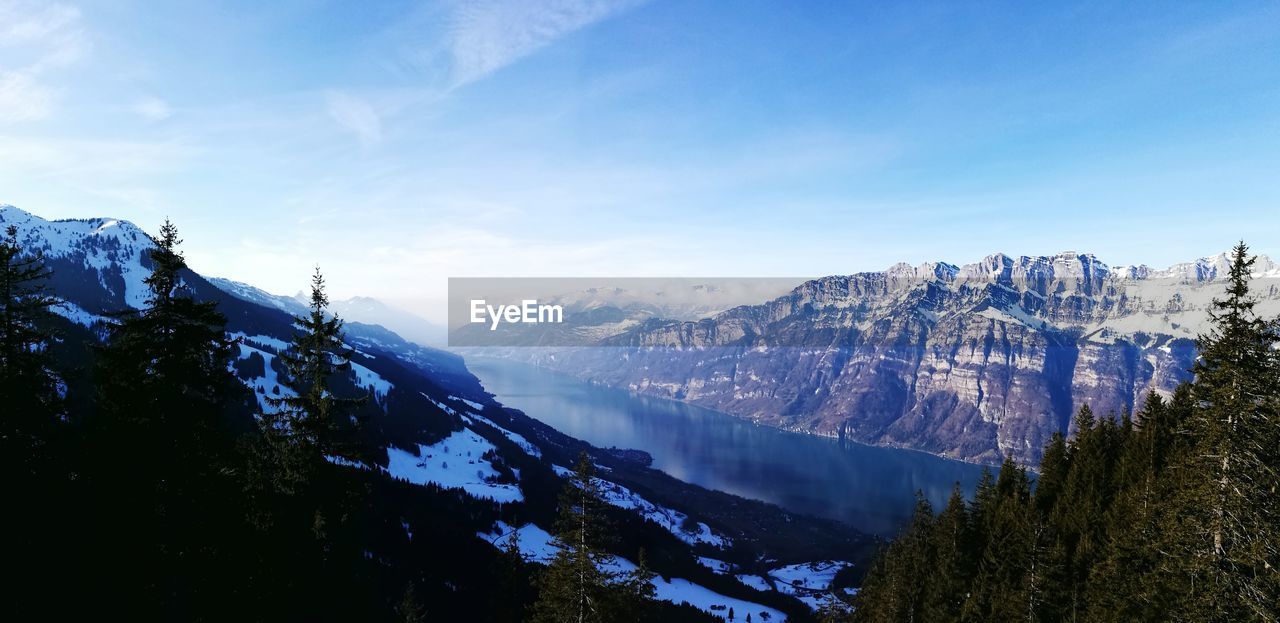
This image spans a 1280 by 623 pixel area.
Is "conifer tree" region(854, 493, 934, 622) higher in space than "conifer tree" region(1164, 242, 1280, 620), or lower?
lower

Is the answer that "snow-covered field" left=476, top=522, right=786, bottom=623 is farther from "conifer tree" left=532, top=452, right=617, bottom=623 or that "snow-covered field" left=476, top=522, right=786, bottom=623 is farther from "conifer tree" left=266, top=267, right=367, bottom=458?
"conifer tree" left=266, top=267, right=367, bottom=458

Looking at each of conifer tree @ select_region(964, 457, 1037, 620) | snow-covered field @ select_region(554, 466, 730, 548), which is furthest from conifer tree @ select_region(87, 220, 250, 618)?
snow-covered field @ select_region(554, 466, 730, 548)

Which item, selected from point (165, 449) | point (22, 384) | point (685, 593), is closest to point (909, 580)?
point (165, 449)

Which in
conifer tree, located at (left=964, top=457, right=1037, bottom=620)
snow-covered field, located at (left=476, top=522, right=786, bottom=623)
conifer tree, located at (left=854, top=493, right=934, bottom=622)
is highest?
conifer tree, located at (left=964, top=457, right=1037, bottom=620)

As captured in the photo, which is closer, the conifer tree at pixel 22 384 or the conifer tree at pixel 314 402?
the conifer tree at pixel 22 384

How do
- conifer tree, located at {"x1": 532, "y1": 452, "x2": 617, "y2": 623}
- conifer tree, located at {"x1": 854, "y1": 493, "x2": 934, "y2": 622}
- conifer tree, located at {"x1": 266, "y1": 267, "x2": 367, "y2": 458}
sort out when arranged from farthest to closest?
conifer tree, located at {"x1": 854, "y1": 493, "x2": 934, "y2": 622} < conifer tree, located at {"x1": 532, "y1": 452, "x2": 617, "y2": 623} < conifer tree, located at {"x1": 266, "y1": 267, "x2": 367, "y2": 458}

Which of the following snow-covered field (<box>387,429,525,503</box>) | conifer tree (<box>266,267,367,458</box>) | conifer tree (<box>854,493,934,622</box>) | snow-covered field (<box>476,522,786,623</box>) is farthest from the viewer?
snow-covered field (<box>387,429,525,503</box>)

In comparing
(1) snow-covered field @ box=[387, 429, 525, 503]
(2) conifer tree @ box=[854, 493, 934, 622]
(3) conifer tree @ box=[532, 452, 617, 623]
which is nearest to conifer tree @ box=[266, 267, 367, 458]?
(3) conifer tree @ box=[532, 452, 617, 623]

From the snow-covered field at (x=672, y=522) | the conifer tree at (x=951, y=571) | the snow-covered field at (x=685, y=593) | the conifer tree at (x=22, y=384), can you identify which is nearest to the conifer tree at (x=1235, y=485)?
the conifer tree at (x=951, y=571)

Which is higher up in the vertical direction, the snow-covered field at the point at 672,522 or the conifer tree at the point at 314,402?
the conifer tree at the point at 314,402

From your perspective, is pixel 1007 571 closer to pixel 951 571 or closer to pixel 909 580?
pixel 951 571

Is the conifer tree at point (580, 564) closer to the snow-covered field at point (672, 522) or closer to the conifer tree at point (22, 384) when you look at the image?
the conifer tree at point (22, 384)

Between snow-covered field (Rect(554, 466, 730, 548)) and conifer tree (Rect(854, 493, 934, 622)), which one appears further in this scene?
snow-covered field (Rect(554, 466, 730, 548))
